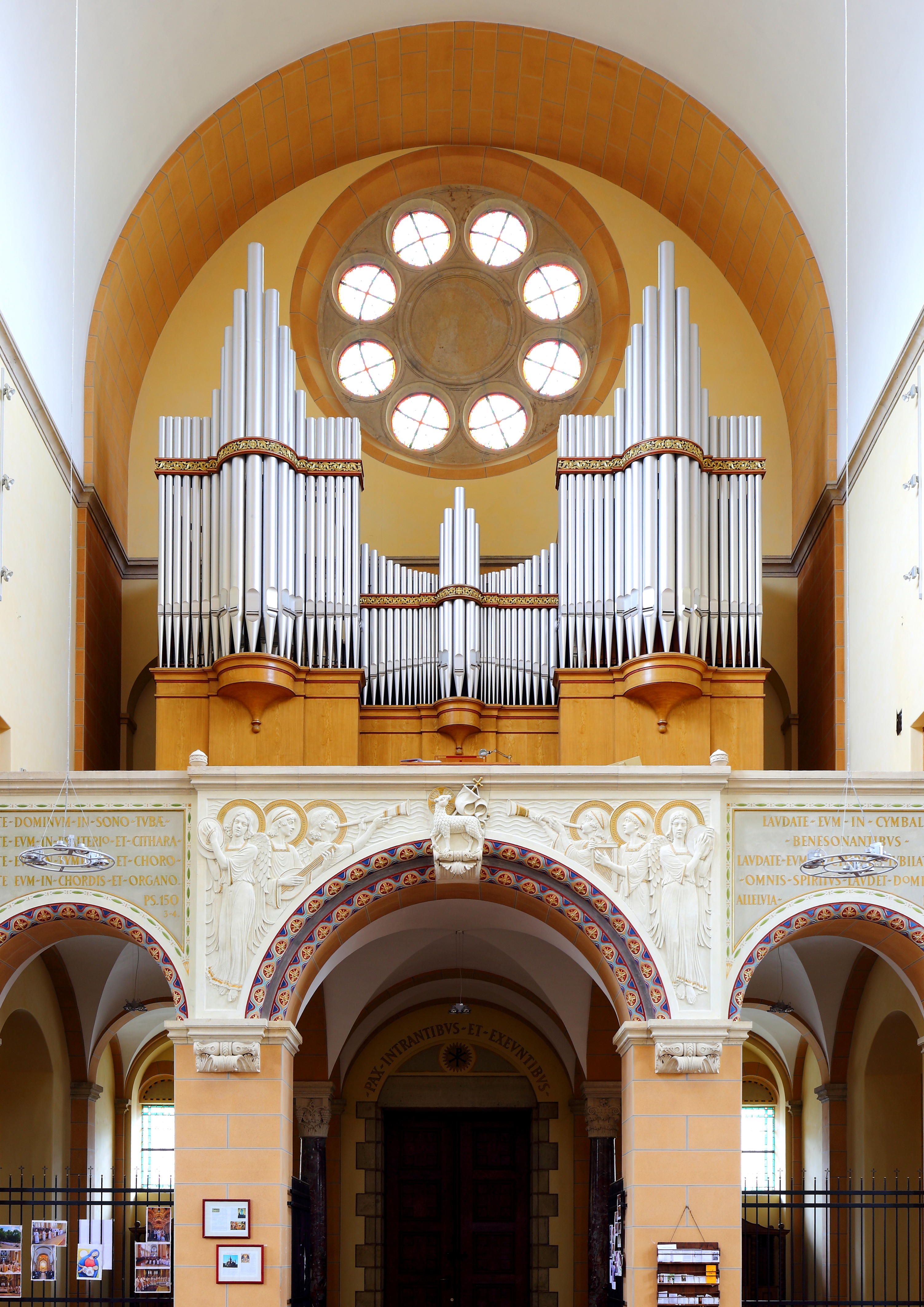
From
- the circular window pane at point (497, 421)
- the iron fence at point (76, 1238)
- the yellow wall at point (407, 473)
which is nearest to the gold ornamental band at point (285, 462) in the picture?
the yellow wall at point (407, 473)

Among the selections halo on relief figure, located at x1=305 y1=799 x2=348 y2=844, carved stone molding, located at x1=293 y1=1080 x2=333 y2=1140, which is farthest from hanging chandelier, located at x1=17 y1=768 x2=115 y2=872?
carved stone molding, located at x1=293 y1=1080 x2=333 y2=1140

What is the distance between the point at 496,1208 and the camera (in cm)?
2009

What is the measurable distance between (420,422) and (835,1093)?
849 centimetres

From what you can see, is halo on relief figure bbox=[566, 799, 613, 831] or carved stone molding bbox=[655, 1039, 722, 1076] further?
halo on relief figure bbox=[566, 799, 613, 831]

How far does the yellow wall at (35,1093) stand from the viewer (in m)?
17.3

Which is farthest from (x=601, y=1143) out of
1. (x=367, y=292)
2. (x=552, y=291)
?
(x=367, y=292)

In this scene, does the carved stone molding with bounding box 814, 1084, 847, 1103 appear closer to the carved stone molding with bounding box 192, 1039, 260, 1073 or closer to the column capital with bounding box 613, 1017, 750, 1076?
the column capital with bounding box 613, 1017, 750, 1076

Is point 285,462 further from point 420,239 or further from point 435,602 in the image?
point 420,239

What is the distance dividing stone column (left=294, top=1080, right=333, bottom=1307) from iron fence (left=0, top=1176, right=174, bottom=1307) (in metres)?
1.57

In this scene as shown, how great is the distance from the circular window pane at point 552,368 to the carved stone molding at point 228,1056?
29.7 feet

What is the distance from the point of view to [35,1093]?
17.8 m

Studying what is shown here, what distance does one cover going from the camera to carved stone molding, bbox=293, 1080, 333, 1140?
1828 centimetres

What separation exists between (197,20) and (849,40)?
6181 millimetres

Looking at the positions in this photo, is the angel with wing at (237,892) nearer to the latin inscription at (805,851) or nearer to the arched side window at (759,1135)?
the latin inscription at (805,851)
